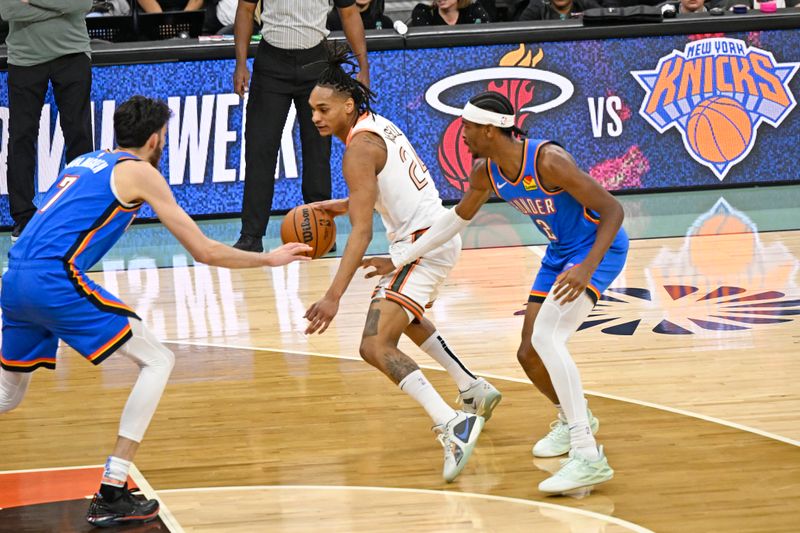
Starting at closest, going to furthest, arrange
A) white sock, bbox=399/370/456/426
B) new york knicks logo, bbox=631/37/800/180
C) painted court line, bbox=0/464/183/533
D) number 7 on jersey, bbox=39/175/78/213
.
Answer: painted court line, bbox=0/464/183/533 < number 7 on jersey, bbox=39/175/78/213 < white sock, bbox=399/370/456/426 < new york knicks logo, bbox=631/37/800/180

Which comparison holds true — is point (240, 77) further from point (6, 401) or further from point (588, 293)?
point (588, 293)

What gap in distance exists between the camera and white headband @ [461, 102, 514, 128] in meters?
4.44

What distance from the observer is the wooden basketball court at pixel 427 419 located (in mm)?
4172

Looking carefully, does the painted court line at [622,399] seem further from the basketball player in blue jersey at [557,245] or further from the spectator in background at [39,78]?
the spectator in background at [39,78]

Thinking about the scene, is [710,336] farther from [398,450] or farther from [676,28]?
[676,28]

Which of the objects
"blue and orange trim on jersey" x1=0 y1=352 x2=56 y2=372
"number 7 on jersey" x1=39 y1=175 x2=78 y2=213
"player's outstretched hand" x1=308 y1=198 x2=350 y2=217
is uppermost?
"number 7 on jersey" x1=39 y1=175 x2=78 y2=213

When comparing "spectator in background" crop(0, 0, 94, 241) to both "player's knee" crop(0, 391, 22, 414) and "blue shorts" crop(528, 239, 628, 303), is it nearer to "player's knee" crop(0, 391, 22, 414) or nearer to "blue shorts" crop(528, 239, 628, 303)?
"player's knee" crop(0, 391, 22, 414)

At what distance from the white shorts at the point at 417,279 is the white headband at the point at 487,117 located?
2.29 ft

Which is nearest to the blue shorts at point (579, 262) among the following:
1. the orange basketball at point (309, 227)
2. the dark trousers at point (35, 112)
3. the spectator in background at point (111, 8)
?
the orange basketball at point (309, 227)

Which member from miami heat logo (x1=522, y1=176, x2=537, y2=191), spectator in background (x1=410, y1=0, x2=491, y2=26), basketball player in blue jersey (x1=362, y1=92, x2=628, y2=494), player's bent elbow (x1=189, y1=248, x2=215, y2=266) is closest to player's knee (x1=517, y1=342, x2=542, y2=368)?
basketball player in blue jersey (x1=362, y1=92, x2=628, y2=494)

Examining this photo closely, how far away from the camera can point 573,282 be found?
14.0ft

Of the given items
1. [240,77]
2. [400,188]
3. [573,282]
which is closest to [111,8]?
[240,77]

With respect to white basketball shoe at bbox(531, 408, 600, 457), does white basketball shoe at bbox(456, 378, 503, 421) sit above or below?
below

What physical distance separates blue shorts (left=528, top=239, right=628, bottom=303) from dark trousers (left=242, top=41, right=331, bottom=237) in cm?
425
